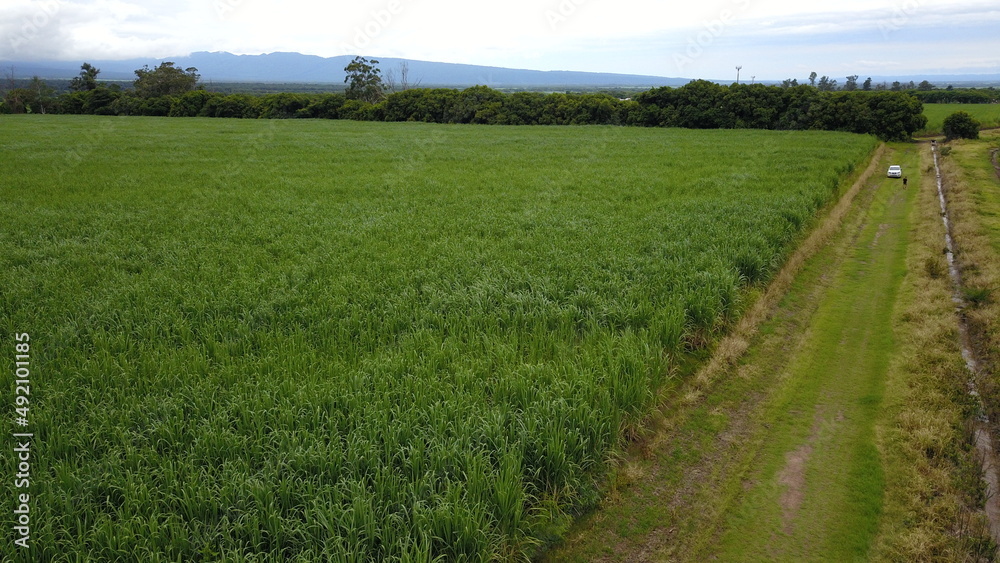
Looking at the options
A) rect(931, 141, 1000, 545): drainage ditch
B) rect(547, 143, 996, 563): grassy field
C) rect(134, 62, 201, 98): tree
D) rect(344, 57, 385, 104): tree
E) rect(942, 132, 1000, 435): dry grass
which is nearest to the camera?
rect(547, 143, 996, 563): grassy field

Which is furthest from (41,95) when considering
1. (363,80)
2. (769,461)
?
(769,461)

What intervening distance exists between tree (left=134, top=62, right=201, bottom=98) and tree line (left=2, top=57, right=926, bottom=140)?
0.53 feet

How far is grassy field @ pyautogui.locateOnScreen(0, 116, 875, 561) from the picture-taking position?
13.6 feet

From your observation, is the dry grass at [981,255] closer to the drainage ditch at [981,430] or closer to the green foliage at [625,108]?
the drainage ditch at [981,430]

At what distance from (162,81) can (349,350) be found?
9993 cm

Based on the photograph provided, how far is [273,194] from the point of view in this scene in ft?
60.9

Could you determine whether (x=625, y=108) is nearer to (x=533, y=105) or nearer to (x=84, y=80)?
(x=533, y=105)

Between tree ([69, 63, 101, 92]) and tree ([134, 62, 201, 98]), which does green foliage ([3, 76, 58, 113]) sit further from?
tree ([134, 62, 201, 98])

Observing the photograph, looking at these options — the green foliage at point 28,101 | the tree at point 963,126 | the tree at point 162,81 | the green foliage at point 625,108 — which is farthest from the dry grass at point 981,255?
the green foliage at point 28,101

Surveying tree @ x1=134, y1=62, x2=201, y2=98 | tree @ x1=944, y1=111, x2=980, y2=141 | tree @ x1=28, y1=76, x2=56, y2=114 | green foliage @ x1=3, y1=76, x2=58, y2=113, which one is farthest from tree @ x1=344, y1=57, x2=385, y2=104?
tree @ x1=944, y1=111, x2=980, y2=141

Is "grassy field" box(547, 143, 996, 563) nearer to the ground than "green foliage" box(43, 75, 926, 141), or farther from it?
nearer to the ground

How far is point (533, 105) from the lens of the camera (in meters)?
60.7

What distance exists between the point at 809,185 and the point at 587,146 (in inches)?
752

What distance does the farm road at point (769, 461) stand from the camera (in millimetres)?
4957
